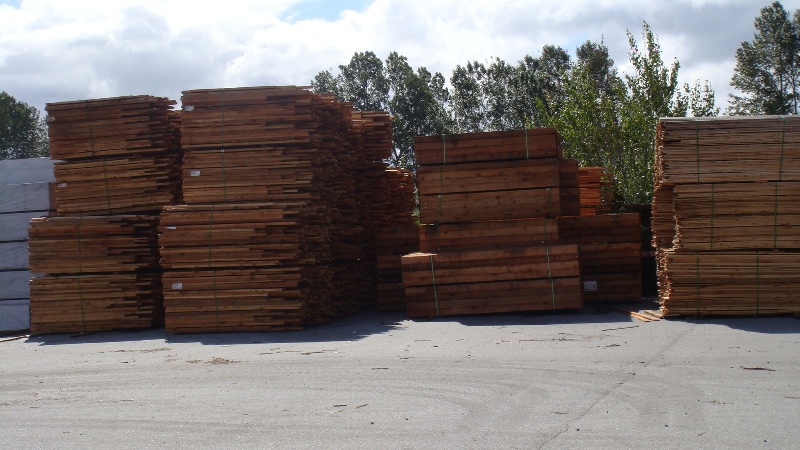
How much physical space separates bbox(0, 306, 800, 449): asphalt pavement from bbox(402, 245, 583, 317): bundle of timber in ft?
2.01

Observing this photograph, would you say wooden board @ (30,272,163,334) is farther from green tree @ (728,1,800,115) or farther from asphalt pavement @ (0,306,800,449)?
green tree @ (728,1,800,115)

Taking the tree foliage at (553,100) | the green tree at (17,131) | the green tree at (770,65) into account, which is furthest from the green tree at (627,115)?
the green tree at (17,131)

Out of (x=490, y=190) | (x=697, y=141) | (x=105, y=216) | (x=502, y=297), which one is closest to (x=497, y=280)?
(x=502, y=297)

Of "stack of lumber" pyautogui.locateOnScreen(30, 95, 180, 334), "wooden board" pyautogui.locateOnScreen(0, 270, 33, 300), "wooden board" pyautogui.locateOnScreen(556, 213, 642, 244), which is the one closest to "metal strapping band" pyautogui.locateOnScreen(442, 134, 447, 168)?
"wooden board" pyautogui.locateOnScreen(556, 213, 642, 244)

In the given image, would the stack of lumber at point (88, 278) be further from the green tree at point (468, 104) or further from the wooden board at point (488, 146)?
the green tree at point (468, 104)

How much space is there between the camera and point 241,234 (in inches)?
506

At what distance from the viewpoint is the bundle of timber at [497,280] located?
13102 mm

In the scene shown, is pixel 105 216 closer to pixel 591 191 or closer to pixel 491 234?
pixel 491 234

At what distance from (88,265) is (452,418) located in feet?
28.7

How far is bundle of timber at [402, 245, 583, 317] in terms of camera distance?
13.1 m

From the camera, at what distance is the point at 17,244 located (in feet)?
48.6

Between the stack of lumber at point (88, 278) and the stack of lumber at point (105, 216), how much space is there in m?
0.02

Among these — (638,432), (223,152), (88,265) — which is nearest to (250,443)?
(638,432)

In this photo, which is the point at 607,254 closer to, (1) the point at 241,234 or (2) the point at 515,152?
(2) the point at 515,152
